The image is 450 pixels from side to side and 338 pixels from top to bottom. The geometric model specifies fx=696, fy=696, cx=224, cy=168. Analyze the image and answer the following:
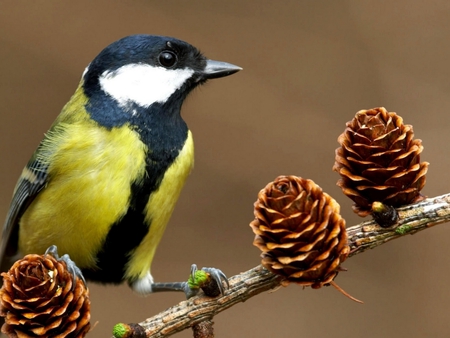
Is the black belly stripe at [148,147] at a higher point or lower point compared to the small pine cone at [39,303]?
higher

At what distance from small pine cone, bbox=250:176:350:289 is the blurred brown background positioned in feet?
3.56

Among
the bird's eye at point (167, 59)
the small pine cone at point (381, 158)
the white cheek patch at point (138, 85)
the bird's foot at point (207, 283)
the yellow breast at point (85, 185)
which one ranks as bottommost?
the bird's foot at point (207, 283)

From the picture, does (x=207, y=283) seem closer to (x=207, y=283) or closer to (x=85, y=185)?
(x=207, y=283)

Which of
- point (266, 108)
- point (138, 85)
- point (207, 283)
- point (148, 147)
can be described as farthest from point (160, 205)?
point (266, 108)

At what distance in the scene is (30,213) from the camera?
1.47 meters

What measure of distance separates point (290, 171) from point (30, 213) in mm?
793

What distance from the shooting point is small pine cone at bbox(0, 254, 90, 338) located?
2.92 ft

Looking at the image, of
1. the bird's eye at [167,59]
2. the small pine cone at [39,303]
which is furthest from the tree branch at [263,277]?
the bird's eye at [167,59]

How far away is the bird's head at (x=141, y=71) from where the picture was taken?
4.66 feet

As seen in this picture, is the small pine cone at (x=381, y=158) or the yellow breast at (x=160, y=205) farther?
the yellow breast at (x=160, y=205)

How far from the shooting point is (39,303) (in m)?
0.89

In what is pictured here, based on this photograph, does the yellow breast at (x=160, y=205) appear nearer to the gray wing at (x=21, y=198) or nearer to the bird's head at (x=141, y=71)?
the bird's head at (x=141, y=71)

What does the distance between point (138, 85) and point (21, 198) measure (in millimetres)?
351

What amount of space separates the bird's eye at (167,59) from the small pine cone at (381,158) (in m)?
0.67
